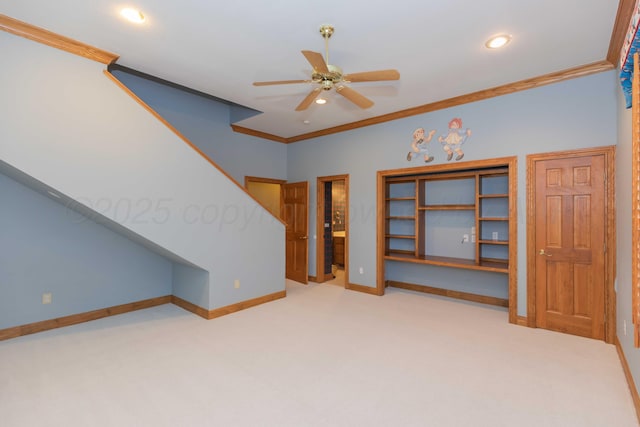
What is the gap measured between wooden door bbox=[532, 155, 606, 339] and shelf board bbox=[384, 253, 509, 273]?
54 cm

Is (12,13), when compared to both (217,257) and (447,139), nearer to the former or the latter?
(217,257)

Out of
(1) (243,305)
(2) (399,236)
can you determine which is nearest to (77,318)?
(1) (243,305)

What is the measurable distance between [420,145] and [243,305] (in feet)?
11.6

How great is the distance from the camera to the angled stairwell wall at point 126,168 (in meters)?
2.64

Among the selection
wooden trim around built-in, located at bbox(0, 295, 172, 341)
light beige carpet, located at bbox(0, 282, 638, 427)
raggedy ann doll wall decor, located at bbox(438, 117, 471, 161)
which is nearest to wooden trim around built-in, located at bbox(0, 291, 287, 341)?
wooden trim around built-in, located at bbox(0, 295, 172, 341)

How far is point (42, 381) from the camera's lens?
253 centimetres

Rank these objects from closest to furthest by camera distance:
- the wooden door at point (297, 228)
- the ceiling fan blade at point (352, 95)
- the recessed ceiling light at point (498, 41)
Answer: the recessed ceiling light at point (498, 41) → the ceiling fan blade at point (352, 95) → the wooden door at point (297, 228)

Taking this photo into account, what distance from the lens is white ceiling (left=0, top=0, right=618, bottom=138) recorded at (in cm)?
241

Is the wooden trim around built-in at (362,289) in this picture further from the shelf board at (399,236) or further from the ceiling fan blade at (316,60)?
the ceiling fan blade at (316,60)

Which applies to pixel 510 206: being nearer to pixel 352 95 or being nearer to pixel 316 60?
pixel 352 95

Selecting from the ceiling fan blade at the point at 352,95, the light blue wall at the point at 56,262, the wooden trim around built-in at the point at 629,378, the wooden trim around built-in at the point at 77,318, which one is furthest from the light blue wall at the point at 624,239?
the light blue wall at the point at 56,262

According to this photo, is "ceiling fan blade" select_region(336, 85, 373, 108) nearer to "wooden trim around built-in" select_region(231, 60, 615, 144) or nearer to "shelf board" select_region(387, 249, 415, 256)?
"wooden trim around built-in" select_region(231, 60, 615, 144)

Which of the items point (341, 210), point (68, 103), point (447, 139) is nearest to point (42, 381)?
point (68, 103)

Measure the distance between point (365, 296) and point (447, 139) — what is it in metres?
2.76
